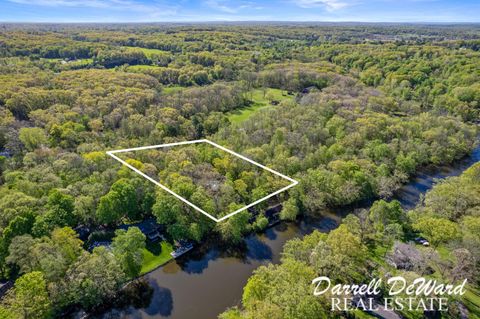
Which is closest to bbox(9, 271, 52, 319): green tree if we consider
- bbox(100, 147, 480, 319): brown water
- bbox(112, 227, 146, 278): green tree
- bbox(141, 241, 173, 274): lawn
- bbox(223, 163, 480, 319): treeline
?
bbox(100, 147, 480, 319): brown water

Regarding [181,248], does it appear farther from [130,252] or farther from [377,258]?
[377,258]

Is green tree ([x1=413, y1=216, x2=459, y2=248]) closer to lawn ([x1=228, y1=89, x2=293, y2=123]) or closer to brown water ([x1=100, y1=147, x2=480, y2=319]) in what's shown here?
brown water ([x1=100, y1=147, x2=480, y2=319])

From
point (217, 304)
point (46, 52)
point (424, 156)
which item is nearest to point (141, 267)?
point (217, 304)

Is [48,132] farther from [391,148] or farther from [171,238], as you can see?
[391,148]

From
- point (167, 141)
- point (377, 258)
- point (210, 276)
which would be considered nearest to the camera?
point (377, 258)

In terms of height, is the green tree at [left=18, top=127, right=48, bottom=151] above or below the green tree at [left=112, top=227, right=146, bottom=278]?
above

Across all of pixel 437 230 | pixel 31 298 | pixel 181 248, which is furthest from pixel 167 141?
pixel 437 230
